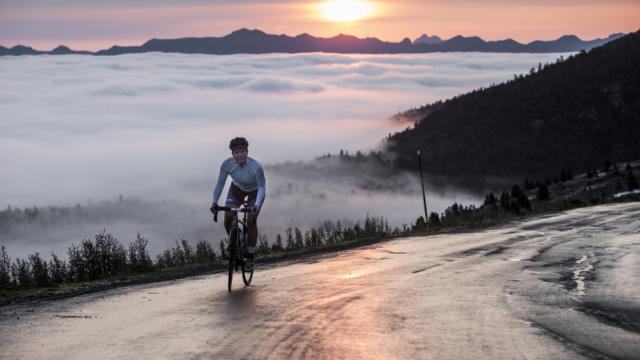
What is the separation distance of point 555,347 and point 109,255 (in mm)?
11376

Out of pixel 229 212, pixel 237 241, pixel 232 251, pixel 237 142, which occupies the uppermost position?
pixel 237 142

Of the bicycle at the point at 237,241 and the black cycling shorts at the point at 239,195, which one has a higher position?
the black cycling shorts at the point at 239,195

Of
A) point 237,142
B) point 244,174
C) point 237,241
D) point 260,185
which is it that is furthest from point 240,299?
point 237,142

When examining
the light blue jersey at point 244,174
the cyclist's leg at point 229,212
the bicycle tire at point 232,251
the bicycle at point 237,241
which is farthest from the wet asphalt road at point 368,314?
the light blue jersey at point 244,174

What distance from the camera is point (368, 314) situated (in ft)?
26.9

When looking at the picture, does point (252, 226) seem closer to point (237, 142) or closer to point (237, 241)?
point (237, 241)

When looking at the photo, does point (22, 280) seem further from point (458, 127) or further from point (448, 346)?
point (458, 127)

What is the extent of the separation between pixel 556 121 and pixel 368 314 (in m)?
190

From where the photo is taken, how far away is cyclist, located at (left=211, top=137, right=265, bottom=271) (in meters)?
11.1

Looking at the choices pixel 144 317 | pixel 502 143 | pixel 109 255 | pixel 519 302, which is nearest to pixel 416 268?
pixel 519 302

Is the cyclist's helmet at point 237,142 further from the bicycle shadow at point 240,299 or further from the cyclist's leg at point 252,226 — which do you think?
the bicycle shadow at point 240,299

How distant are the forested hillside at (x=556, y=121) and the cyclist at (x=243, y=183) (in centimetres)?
17381

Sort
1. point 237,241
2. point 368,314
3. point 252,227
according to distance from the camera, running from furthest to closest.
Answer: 1. point 252,227
2. point 237,241
3. point 368,314

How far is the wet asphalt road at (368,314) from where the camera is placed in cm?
648
